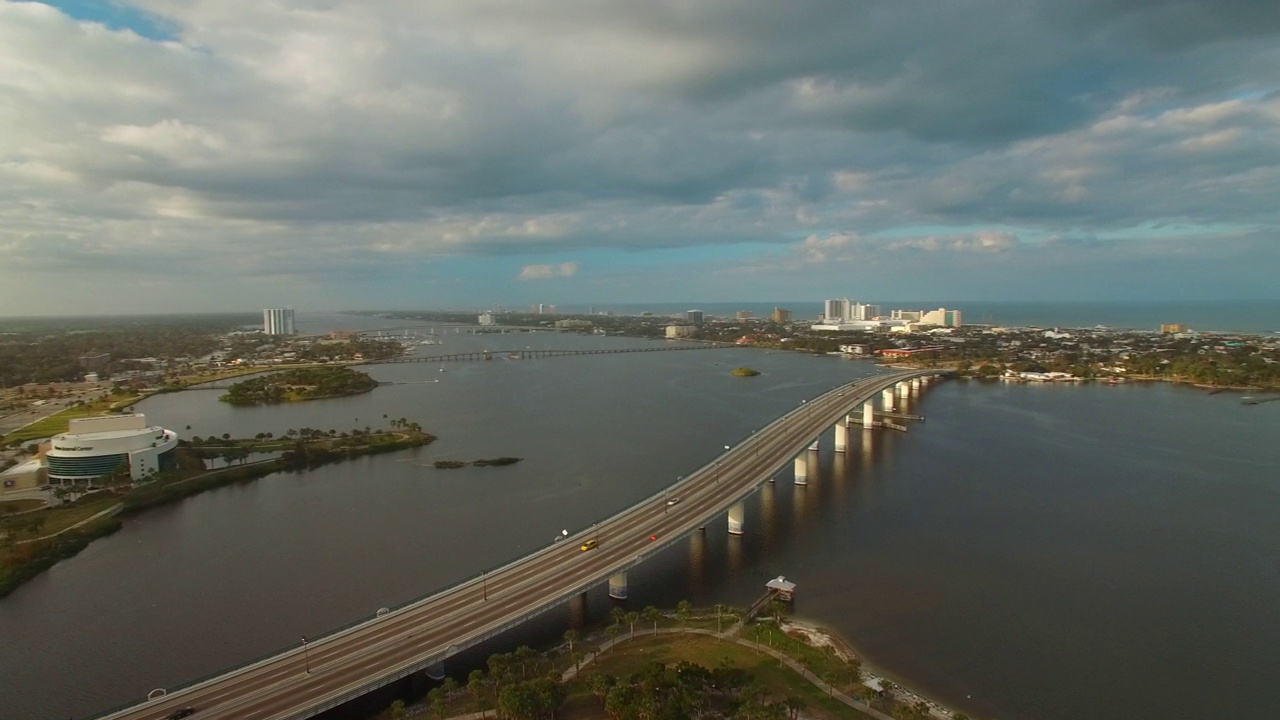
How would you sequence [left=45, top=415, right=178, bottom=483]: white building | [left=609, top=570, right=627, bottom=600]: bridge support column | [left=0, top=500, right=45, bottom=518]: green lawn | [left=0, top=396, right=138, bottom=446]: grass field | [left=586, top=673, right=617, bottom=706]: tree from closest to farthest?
[left=586, top=673, right=617, bottom=706]: tree
[left=609, top=570, right=627, bottom=600]: bridge support column
[left=0, top=500, right=45, bottom=518]: green lawn
[left=45, top=415, right=178, bottom=483]: white building
[left=0, top=396, right=138, bottom=446]: grass field

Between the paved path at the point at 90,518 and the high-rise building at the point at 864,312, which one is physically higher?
the high-rise building at the point at 864,312

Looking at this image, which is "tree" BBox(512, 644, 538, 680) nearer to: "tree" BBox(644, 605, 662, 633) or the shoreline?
"tree" BBox(644, 605, 662, 633)

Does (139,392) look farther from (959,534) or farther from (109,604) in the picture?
(959,534)

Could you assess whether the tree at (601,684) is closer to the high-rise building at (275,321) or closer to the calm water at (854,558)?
the calm water at (854,558)

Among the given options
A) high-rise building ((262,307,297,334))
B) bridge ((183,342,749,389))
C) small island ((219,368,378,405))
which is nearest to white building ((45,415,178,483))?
small island ((219,368,378,405))

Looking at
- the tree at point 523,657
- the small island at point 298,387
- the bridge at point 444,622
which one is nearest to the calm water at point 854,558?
the bridge at point 444,622
